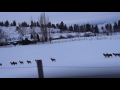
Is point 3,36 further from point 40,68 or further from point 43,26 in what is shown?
point 40,68

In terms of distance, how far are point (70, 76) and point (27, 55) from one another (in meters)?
0.73

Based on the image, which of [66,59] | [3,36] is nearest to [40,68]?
[66,59]

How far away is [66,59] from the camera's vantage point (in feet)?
8.81

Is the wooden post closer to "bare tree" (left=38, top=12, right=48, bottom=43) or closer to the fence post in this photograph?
the fence post

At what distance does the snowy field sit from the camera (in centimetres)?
266

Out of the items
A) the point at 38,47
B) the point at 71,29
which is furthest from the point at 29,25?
the point at 71,29

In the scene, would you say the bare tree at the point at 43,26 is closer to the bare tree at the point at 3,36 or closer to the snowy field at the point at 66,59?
the snowy field at the point at 66,59

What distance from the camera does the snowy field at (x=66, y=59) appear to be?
266cm

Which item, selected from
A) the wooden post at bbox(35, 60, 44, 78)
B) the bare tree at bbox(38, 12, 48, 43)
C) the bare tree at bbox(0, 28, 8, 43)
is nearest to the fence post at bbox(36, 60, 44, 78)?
the wooden post at bbox(35, 60, 44, 78)

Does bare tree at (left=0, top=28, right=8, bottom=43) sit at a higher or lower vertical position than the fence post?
A: higher

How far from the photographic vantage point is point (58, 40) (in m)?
2.78

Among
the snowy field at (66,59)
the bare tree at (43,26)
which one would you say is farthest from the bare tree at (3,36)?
the bare tree at (43,26)

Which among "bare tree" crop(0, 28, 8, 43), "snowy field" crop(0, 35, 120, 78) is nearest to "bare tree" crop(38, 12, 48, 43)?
"snowy field" crop(0, 35, 120, 78)
